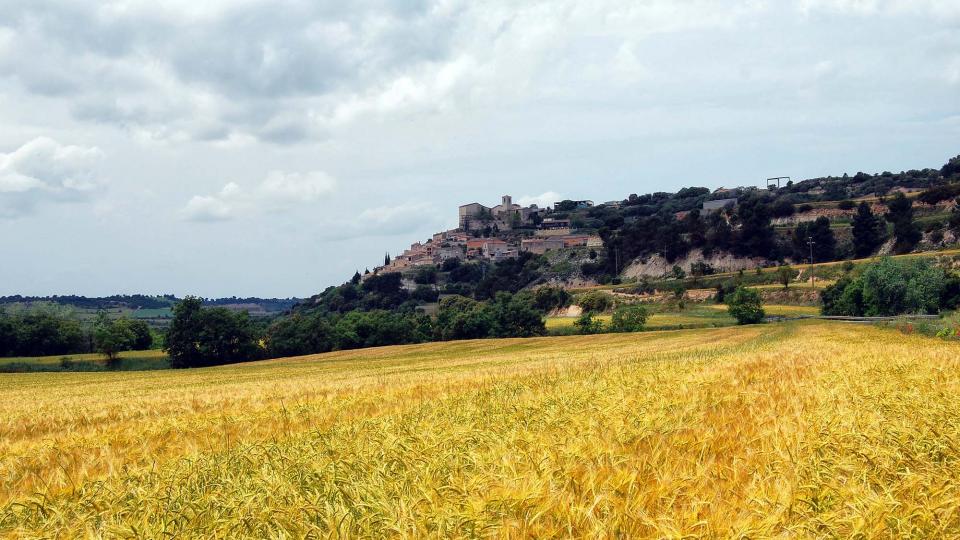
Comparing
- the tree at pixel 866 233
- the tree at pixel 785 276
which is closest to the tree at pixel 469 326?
the tree at pixel 785 276

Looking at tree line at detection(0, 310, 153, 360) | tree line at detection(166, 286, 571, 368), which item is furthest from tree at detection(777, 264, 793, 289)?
tree line at detection(0, 310, 153, 360)

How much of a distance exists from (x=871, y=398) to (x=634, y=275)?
177 metres

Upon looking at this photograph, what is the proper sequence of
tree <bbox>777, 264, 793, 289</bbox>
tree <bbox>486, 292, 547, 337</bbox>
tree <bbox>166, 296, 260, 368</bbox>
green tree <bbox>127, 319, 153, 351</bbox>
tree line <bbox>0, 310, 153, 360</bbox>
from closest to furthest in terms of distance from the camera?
tree <bbox>166, 296, 260, 368</bbox>
tree <bbox>486, 292, 547, 337</bbox>
tree line <bbox>0, 310, 153, 360</bbox>
tree <bbox>777, 264, 793, 289</bbox>
green tree <bbox>127, 319, 153, 351</bbox>

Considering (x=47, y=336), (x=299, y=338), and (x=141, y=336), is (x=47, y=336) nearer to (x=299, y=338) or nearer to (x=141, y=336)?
(x=141, y=336)

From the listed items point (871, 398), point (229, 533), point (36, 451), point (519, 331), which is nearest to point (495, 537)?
point (229, 533)

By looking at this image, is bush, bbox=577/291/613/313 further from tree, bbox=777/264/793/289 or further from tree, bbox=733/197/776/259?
tree, bbox=733/197/776/259

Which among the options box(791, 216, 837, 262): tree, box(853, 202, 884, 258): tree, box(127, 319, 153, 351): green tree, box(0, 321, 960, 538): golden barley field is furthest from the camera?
box(791, 216, 837, 262): tree

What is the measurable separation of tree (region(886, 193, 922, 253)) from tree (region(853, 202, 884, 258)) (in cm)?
391

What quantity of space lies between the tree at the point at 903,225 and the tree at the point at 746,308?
7067 centimetres

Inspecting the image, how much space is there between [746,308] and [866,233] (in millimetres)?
82999

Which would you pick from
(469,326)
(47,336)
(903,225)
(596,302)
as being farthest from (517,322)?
(903,225)

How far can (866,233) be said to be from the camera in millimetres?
144250

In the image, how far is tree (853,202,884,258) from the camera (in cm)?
14362

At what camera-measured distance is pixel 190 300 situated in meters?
96.4
